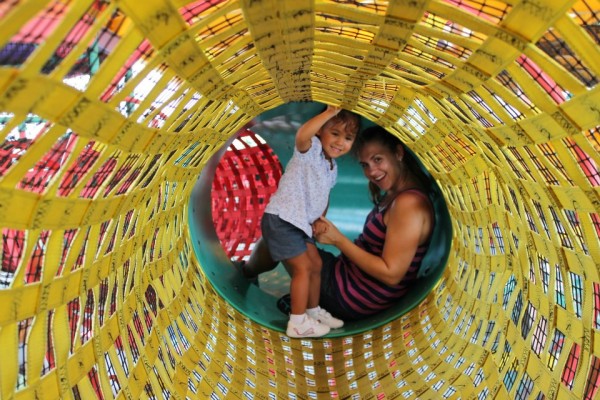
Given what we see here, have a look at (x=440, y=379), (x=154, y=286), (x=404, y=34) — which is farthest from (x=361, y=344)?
(x=404, y=34)

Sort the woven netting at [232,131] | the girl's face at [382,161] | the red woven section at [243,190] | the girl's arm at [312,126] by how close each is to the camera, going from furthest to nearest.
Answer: the red woven section at [243,190] → the girl's face at [382,161] → the girl's arm at [312,126] → the woven netting at [232,131]

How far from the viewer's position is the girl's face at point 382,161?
1.22 metres

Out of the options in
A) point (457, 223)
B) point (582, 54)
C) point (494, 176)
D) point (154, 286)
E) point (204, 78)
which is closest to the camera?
point (582, 54)

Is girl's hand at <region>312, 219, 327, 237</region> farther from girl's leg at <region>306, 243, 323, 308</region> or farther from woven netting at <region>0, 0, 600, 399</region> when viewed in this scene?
woven netting at <region>0, 0, 600, 399</region>

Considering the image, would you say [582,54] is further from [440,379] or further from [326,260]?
[326,260]

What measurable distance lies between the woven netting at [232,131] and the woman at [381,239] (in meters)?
0.05

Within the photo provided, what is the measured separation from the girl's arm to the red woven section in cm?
27

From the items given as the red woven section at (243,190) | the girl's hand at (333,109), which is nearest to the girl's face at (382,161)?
the girl's hand at (333,109)

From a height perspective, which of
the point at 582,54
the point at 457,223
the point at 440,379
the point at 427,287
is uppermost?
the point at 582,54

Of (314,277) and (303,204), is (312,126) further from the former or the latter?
(314,277)

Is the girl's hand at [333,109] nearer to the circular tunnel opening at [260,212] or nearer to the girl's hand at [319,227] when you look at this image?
the circular tunnel opening at [260,212]

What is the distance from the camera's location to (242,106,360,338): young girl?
118 centimetres

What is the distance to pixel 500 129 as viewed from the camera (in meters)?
0.69

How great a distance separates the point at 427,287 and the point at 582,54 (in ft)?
2.60
